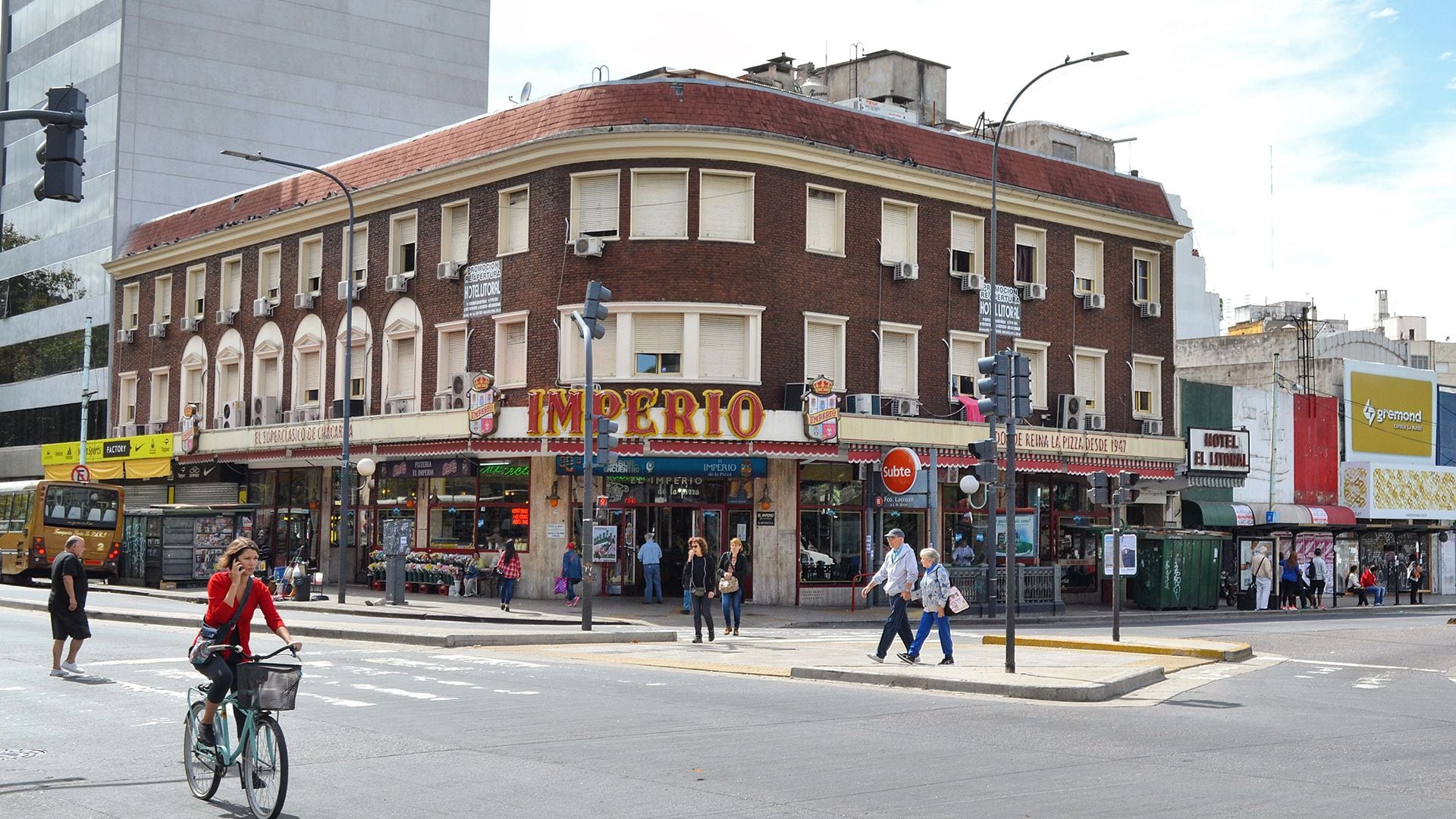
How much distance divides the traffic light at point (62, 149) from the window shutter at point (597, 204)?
19093 millimetres

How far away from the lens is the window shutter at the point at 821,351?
115ft

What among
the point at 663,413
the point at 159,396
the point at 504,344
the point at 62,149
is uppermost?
the point at 504,344

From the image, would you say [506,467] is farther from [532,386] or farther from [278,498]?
[278,498]

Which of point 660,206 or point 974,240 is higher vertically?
point 974,240

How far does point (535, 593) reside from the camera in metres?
34.4

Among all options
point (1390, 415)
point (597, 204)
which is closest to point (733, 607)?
point (597, 204)

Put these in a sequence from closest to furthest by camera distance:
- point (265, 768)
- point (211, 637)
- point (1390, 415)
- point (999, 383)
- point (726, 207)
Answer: point (265, 768) → point (211, 637) → point (999, 383) → point (726, 207) → point (1390, 415)

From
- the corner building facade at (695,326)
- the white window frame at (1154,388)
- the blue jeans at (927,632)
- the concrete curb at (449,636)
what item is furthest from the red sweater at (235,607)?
the white window frame at (1154,388)

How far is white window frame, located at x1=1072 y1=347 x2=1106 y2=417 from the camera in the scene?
4112cm

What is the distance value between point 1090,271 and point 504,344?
17.0m

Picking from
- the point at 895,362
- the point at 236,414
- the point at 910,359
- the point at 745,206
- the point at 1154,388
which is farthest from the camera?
the point at 236,414

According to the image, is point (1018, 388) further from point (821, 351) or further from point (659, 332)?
point (821, 351)

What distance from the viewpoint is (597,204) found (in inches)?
1348

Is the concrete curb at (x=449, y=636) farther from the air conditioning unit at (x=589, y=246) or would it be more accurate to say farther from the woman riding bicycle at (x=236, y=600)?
the woman riding bicycle at (x=236, y=600)
